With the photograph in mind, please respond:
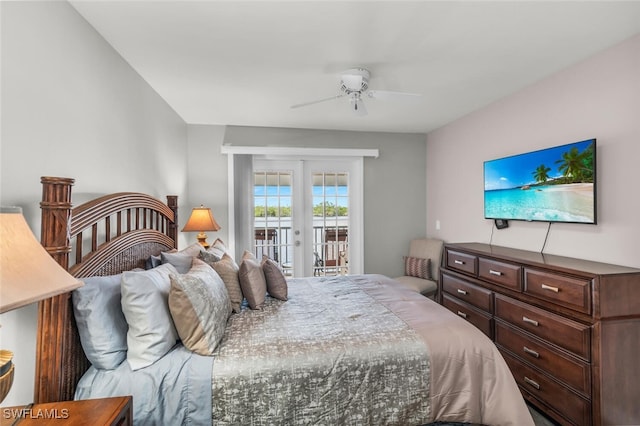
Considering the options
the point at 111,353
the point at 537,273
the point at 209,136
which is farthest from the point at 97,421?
the point at 209,136

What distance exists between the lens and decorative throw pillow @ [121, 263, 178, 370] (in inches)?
58.4

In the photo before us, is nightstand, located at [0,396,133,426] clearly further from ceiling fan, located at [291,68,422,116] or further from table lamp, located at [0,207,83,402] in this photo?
ceiling fan, located at [291,68,422,116]

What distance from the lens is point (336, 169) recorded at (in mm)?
4461

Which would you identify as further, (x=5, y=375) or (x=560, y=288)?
(x=560, y=288)

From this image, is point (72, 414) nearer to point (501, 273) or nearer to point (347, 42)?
point (347, 42)

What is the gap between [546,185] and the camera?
2502mm

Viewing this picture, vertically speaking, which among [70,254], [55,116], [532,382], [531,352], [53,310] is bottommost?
[532,382]

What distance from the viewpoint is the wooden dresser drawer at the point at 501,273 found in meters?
2.34

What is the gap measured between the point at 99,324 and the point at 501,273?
2627mm

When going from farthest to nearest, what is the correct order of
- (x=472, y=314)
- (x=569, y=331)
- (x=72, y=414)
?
1. (x=472, y=314)
2. (x=569, y=331)
3. (x=72, y=414)

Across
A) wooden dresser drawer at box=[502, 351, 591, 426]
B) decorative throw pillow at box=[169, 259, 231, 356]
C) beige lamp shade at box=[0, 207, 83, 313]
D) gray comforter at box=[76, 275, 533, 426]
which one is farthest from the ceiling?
wooden dresser drawer at box=[502, 351, 591, 426]

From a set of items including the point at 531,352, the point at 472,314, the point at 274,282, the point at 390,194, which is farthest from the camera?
the point at 390,194

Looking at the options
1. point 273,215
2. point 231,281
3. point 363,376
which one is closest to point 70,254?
point 231,281

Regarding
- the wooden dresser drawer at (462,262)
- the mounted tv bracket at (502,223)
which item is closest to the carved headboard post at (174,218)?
the wooden dresser drawer at (462,262)
